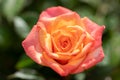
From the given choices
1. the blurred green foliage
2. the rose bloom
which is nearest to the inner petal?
the rose bloom

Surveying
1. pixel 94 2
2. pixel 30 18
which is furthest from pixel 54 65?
pixel 94 2

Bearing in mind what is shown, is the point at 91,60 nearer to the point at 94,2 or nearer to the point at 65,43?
the point at 65,43

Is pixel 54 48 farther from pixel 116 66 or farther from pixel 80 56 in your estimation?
pixel 116 66

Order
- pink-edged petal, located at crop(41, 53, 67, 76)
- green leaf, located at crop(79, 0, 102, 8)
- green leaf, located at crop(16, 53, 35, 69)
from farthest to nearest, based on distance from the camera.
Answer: green leaf, located at crop(79, 0, 102, 8) → green leaf, located at crop(16, 53, 35, 69) → pink-edged petal, located at crop(41, 53, 67, 76)

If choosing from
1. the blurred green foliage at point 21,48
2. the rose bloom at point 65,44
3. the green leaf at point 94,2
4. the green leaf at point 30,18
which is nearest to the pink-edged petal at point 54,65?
the rose bloom at point 65,44

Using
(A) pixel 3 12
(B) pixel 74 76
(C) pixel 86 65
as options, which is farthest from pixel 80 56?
(A) pixel 3 12

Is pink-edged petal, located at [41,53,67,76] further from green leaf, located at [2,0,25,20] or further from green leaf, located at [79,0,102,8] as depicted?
green leaf, located at [79,0,102,8]
